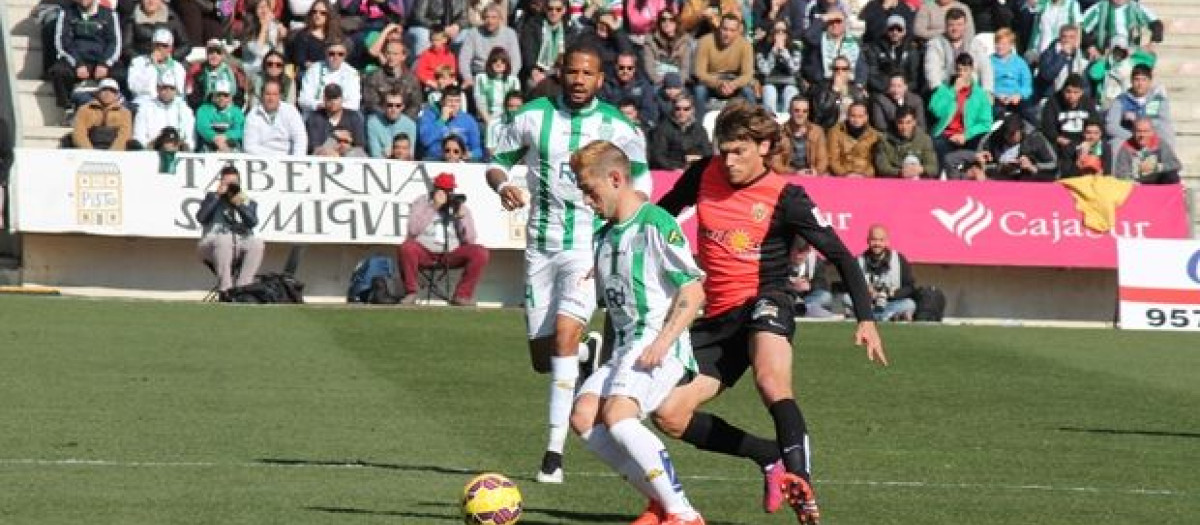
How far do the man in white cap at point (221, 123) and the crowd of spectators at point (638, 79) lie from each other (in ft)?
0.07

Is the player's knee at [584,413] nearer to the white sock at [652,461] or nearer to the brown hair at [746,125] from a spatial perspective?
the white sock at [652,461]

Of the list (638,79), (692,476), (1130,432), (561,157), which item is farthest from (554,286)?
(638,79)

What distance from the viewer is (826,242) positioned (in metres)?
10.4

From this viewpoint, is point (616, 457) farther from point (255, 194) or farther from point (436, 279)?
point (255, 194)

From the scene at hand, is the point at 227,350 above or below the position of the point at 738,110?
below

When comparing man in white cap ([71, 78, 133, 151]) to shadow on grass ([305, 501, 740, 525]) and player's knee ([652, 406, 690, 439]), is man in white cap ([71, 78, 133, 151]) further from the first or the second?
player's knee ([652, 406, 690, 439])

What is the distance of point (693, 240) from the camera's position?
2462 cm

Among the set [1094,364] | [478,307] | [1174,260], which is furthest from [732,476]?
[1174,260]

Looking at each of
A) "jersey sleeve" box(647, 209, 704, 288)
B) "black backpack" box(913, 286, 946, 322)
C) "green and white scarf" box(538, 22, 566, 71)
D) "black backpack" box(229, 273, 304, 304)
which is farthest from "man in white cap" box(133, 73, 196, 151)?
"jersey sleeve" box(647, 209, 704, 288)

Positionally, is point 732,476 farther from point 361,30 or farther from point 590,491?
point 361,30

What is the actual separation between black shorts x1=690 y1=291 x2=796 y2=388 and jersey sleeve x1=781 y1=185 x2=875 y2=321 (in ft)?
0.94

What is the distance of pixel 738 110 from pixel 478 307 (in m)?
14.0

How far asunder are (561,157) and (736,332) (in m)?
2.25

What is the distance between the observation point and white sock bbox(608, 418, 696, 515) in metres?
9.51
